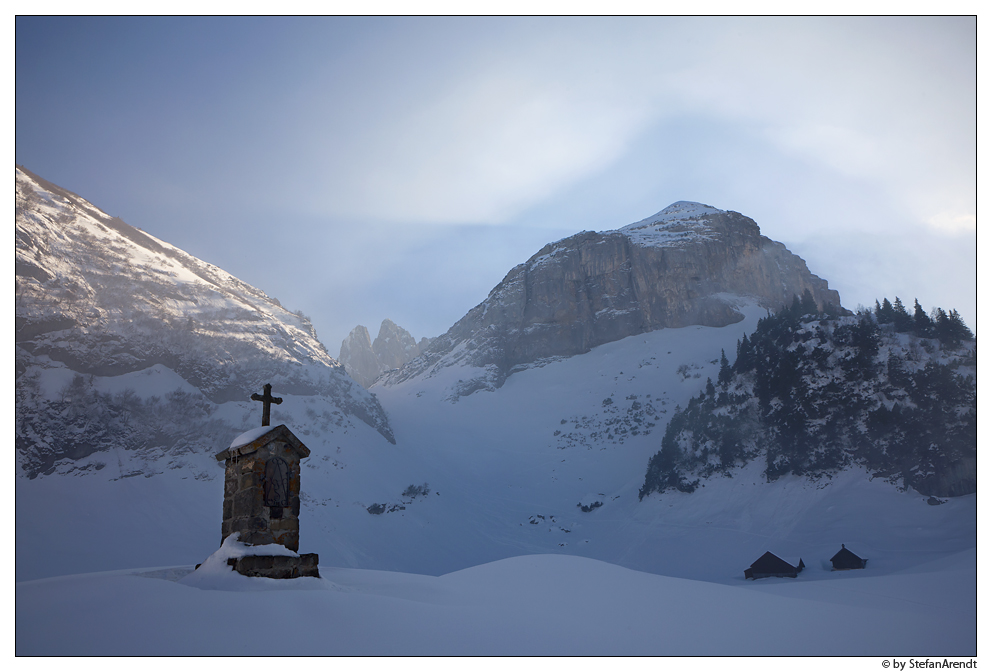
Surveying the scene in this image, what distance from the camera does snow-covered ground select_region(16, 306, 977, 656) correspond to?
8.27 metres

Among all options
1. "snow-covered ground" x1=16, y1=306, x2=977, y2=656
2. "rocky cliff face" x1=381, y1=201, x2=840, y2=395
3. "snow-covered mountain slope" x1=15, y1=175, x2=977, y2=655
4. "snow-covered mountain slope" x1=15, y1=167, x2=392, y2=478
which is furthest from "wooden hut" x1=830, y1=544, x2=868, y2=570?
"rocky cliff face" x1=381, y1=201, x2=840, y2=395

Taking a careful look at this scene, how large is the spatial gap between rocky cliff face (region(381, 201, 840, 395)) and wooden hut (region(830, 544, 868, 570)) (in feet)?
204

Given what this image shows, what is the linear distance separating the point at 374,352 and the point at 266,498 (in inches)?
5926

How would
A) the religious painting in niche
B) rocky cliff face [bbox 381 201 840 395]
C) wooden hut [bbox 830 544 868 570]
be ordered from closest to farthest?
the religious painting in niche < wooden hut [bbox 830 544 868 570] < rocky cliff face [bbox 381 201 840 395]

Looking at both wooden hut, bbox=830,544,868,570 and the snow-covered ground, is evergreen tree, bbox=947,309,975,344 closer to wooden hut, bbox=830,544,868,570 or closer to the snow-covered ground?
the snow-covered ground

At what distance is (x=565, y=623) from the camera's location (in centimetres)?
923

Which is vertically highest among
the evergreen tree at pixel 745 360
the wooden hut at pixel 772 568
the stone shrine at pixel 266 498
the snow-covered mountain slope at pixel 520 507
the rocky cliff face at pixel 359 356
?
the rocky cliff face at pixel 359 356

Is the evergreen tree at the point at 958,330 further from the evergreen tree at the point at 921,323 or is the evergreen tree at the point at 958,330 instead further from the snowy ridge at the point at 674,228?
the snowy ridge at the point at 674,228

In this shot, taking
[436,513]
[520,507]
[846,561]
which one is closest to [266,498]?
[846,561]

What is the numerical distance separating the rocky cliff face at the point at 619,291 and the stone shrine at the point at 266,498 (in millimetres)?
80712

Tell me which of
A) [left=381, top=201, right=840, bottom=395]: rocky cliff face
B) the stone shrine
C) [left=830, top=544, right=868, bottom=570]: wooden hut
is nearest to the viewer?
the stone shrine

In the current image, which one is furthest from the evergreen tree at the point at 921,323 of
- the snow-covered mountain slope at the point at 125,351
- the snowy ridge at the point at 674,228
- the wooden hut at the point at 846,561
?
the snowy ridge at the point at 674,228

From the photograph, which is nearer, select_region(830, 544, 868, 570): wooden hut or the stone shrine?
the stone shrine

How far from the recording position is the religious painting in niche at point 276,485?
10156mm
